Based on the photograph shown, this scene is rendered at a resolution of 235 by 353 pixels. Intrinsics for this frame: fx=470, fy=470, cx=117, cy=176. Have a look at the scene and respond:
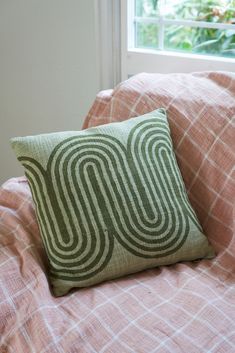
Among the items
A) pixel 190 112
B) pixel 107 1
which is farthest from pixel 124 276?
pixel 107 1

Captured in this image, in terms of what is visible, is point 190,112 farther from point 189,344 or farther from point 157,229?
point 189,344

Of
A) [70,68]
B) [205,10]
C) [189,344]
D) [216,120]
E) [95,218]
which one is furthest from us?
[70,68]

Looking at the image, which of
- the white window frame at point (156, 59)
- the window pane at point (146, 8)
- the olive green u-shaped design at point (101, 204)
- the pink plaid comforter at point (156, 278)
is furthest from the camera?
the window pane at point (146, 8)

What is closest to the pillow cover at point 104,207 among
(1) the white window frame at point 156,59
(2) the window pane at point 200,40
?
(1) the white window frame at point 156,59

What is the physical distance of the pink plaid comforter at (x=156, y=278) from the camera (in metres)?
1.01

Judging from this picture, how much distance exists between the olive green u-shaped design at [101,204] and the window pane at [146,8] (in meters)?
0.73

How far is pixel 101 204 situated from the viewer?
3.90ft

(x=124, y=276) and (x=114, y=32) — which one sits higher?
(x=114, y=32)

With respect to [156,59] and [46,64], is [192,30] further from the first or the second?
[46,64]

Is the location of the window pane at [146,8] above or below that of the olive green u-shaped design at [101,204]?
above

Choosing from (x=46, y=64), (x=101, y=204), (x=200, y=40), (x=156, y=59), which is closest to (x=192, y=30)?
(x=200, y=40)

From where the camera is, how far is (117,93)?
57.7 inches

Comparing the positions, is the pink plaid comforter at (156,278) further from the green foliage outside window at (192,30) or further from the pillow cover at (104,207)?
the green foliage outside window at (192,30)

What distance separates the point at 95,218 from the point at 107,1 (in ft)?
3.09
